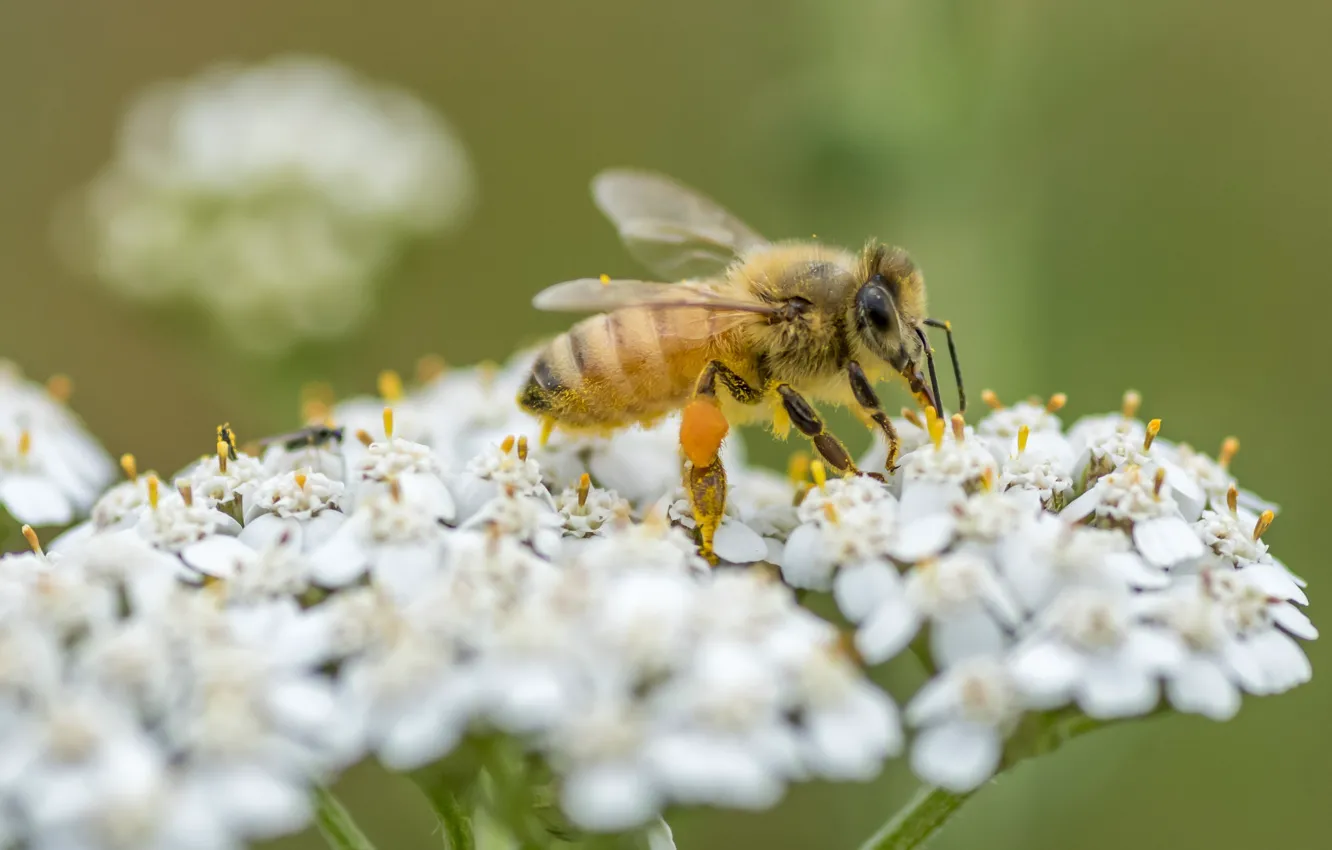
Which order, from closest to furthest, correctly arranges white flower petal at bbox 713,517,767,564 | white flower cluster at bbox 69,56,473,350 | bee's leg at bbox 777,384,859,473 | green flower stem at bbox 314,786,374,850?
green flower stem at bbox 314,786,374,850 < white flower petal at bbox 713,517,767,564 < bee's leg at bbox 777,384,859,473 < white flower cluster at bbox 69,56,473,350

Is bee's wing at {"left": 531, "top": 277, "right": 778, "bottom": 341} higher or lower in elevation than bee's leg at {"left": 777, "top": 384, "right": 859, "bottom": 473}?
higher

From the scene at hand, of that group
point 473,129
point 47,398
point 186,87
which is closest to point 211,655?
point 47,398

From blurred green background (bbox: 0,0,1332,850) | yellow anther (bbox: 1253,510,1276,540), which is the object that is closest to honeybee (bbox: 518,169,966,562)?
yellow anther (bbox: 1253,510,1276,540)

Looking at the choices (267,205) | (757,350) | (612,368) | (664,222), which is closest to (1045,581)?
(757,350)

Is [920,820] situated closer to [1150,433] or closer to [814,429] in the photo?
[814,429]

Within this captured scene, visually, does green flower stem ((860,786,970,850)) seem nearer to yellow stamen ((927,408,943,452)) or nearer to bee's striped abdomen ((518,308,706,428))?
yellow stamen ((927,408,943,452))

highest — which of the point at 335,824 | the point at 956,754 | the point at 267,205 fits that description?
the point at 267,205

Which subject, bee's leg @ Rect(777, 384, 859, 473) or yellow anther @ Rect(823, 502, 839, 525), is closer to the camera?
yellow anther @ Rect(823, 502, 839, 525)

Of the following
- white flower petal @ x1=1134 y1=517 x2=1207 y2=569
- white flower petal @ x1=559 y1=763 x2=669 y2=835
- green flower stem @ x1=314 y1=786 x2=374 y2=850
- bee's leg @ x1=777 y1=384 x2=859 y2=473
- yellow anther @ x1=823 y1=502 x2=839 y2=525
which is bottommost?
green flower stem @ x1=314 y1=786 x2=374 y2=850

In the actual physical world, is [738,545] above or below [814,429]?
below
